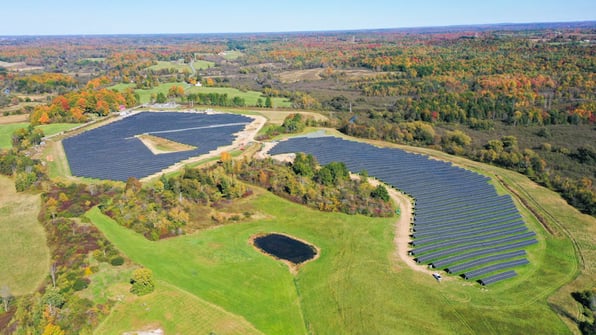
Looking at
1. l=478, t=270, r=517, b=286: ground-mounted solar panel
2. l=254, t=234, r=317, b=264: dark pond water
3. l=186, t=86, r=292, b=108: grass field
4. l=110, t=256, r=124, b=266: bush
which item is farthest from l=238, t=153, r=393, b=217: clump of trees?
l=186, t=86, r=292, b=108: grass field

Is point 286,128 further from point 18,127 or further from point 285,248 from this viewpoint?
point 18,127

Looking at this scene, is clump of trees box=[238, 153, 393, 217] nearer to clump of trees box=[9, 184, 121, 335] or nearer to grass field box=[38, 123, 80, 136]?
clump of trees box=[9, 184, 121, 335]

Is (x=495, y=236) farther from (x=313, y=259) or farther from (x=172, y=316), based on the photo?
(x=172, y=316)

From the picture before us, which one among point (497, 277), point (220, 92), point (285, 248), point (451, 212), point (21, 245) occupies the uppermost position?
point (220, 92)

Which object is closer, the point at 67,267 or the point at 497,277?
the point at 497,277

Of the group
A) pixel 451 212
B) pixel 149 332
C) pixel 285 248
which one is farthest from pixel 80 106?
pixel 451 212

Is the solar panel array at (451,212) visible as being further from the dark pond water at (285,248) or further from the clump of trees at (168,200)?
the clump of trees at (168,200)
